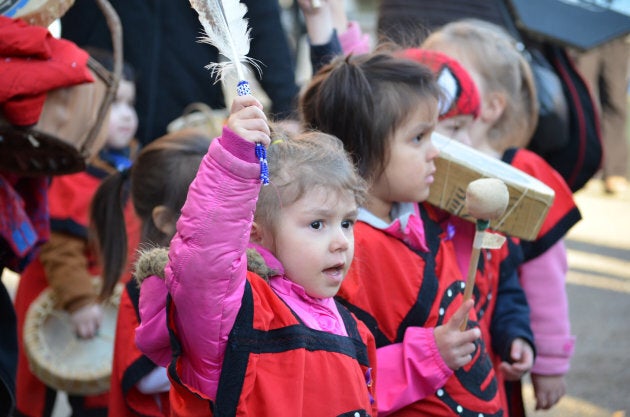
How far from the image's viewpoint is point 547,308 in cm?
320

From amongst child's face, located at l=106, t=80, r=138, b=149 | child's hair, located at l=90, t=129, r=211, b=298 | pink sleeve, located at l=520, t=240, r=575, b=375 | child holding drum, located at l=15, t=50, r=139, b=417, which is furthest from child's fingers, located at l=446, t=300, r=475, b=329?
child's face, located at l=106, t=80, r=138, b=149

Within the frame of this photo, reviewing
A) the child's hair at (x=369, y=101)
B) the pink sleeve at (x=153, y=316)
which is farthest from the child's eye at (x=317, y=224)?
the child's hair at (x=369, y=101)

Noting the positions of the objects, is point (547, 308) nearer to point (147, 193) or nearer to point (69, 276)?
point (147, 193)

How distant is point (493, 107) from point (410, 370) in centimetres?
124

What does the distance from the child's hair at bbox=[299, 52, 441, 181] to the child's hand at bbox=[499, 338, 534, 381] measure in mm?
802

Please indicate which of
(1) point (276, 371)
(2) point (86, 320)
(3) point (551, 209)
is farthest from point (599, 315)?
(1) point (276, 371)

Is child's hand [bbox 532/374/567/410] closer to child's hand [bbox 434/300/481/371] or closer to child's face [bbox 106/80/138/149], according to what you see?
child's hand [bbox 434/300/481/371]

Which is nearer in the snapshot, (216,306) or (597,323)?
(216,306)

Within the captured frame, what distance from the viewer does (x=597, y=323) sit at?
614cm

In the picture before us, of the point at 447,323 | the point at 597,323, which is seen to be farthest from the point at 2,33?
the point at 597,323

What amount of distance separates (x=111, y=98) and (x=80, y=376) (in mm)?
1000

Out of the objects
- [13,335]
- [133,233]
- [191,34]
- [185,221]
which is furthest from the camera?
[191,34]

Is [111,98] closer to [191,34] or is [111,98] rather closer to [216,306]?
[216,306]

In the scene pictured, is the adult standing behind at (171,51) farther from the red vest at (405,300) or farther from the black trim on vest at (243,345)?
the black trim on vest at (243,345)
